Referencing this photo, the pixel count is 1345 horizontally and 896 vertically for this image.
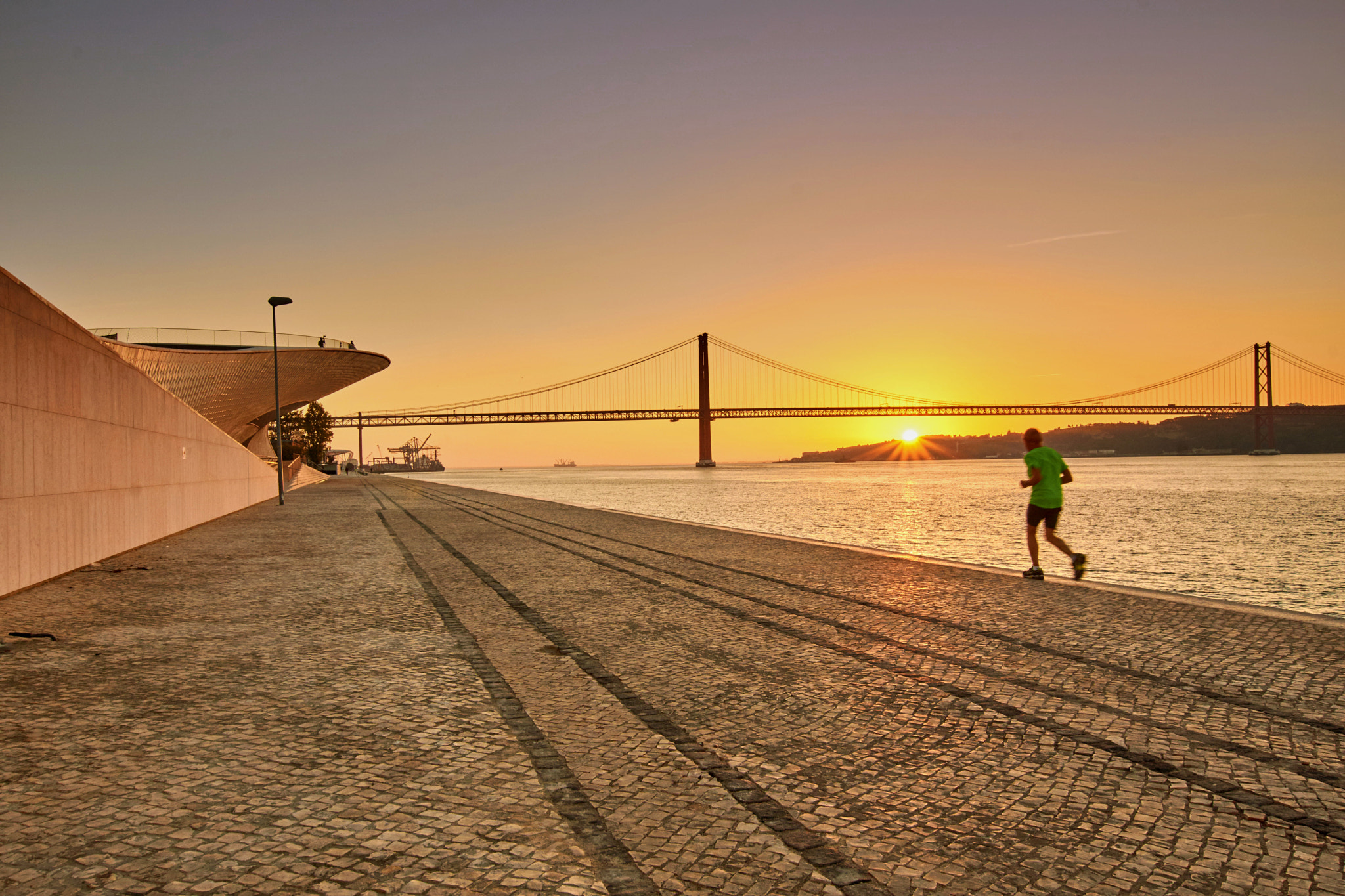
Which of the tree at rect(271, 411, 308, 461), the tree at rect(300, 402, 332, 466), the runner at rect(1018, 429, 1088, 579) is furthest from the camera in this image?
the tree at rect(300, 402, 332, 466)

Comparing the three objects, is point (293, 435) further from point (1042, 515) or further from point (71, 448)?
point (1042, 515)

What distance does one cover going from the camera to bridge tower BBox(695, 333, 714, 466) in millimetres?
97438

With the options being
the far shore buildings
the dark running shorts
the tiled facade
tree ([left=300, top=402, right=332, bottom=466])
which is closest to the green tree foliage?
tree ([left=300, top=402, right=332, bottom=466])

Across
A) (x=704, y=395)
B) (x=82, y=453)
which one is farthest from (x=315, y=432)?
(x=82, y=453)

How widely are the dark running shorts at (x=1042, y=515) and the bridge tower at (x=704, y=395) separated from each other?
86844mm

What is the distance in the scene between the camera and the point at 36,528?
31.0 feet

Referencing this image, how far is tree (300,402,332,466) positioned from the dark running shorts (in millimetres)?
89106

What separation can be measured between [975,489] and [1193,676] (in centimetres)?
3952

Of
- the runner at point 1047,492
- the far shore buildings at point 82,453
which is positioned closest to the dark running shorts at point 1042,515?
the runner at point 1047,492

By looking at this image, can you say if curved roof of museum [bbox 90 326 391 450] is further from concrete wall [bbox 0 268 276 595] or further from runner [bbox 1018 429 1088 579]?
runner [bbox 1018 429 1088 579]

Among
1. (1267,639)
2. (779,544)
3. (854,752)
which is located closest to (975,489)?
(779,544)

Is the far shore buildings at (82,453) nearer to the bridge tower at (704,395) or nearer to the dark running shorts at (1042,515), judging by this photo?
the dark running shorts at (1042,515)

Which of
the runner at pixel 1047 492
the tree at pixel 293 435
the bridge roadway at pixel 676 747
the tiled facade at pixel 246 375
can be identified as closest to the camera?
the bridge roadway at pixel 676 747

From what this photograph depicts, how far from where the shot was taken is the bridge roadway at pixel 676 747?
9.55ft
